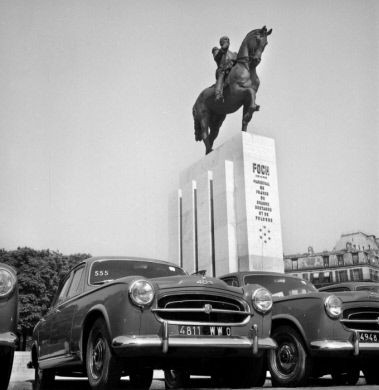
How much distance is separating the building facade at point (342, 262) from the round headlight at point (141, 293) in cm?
7092

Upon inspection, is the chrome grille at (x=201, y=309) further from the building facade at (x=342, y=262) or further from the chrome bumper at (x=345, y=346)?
the building facade at (x=342, y=262)

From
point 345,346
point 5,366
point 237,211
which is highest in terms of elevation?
point 237,211

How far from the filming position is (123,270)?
731 cm

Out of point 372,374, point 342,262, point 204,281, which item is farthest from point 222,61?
point 342,262

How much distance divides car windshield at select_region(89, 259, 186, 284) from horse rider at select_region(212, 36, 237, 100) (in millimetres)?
18102

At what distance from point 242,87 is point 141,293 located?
65.7 feet

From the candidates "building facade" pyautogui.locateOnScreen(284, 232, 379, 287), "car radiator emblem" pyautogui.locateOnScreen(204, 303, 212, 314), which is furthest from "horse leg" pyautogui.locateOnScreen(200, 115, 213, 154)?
"building facade" pyautogui.locateOnScreen(284, 232, 379, 287)

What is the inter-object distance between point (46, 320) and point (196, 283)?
311cm

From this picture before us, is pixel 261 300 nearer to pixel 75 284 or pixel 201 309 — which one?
pixel 201 309

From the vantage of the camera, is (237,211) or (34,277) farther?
(34,277)

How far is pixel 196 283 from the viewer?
5957 mm

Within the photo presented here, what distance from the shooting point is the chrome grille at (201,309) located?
571 cm

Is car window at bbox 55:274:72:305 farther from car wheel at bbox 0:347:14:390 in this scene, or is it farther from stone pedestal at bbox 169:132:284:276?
stone pedestal at bbox 169:132:284:276

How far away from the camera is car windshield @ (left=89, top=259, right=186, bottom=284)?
23.5 ft
